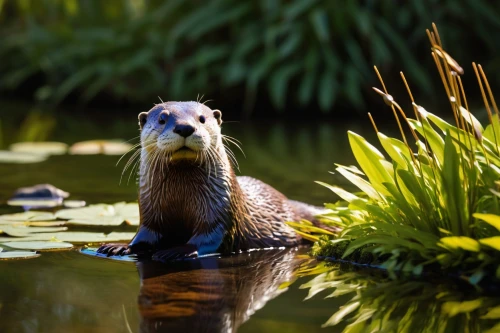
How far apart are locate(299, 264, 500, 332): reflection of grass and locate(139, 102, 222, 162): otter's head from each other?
0.83 metres

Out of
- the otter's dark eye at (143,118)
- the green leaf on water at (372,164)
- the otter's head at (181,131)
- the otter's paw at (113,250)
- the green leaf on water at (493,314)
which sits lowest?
the green leaf on water at (493,314)

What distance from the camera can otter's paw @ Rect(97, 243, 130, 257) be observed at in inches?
152

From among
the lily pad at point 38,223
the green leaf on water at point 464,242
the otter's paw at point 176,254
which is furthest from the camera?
the lily pad at point 38,223

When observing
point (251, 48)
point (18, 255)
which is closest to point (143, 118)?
point (18, 255)

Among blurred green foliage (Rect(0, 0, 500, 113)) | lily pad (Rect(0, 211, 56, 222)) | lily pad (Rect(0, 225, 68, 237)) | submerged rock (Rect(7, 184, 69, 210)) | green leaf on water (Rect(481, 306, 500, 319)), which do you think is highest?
blurred green foliage (Rect(0, 0, 500, 113))

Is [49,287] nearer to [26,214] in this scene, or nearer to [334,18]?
[26,214]

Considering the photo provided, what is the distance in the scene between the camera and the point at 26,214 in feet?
15.3

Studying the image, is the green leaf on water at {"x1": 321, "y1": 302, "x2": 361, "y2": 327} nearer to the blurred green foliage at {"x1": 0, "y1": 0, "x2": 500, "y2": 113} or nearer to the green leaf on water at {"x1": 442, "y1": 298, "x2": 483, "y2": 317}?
the green leaf on water at {"x1": 442, "y1": 298, "x2": 483, "y2": 317}

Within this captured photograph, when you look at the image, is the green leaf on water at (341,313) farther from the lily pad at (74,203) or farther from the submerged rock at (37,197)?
the submerged rock at (37,197)

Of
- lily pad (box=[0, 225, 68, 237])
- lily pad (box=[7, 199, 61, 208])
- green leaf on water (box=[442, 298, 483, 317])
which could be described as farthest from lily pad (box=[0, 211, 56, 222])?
green leaf on water (box=[442, 298, 483, 317])

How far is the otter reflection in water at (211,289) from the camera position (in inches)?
108

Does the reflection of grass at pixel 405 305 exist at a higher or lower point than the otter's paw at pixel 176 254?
lower

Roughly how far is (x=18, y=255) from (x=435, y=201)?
71.6 inches

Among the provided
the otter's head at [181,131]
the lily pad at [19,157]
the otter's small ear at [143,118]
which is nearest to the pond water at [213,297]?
the otter's head at [181,131]
